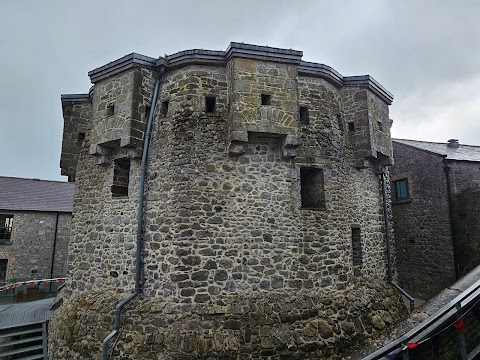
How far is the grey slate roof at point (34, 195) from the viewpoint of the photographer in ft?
56.3

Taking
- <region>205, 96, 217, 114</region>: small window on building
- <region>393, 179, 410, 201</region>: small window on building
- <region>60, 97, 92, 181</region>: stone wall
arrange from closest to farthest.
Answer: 1. <region>205, 96, 217, 114</region>: small window on building
2. <region>60, 97, 92, 181</region>: stone wall
3. <region>393, 179, 410, 201</region>: small window on building

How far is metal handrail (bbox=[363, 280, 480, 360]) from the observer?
14.6 feet

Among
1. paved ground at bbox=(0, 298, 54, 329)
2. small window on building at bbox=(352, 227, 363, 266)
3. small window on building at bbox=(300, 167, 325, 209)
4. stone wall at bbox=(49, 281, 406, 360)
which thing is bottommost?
paved ground at bbox=(0, 298, 54, 329)

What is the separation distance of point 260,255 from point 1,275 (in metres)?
16.0

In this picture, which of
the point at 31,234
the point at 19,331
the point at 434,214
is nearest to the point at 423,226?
the point at 434,214

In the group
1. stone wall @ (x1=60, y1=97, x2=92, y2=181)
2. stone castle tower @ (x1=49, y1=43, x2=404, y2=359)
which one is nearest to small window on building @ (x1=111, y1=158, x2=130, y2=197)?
stone castle tower @ (x1=49, y1=43, x2=404, y2=359)

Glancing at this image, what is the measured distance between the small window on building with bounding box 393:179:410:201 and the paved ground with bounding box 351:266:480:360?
7.17m

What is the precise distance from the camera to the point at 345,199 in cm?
770

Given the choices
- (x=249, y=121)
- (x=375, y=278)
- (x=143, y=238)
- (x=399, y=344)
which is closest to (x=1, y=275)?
(x=143, y=238)

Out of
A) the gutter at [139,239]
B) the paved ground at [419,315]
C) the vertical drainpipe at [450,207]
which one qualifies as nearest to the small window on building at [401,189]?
the vertical drainpipe at [450,207]

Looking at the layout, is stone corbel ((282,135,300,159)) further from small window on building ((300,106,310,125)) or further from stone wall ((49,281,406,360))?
stone wall ((49,281,406,360))

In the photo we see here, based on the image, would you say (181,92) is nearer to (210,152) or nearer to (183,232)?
(210,152)

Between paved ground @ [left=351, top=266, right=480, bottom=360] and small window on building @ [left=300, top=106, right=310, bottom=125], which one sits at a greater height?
small window on building @ [left=300, top=106, right=310, bottom=125]

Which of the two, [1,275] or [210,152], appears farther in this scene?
[1,275]
